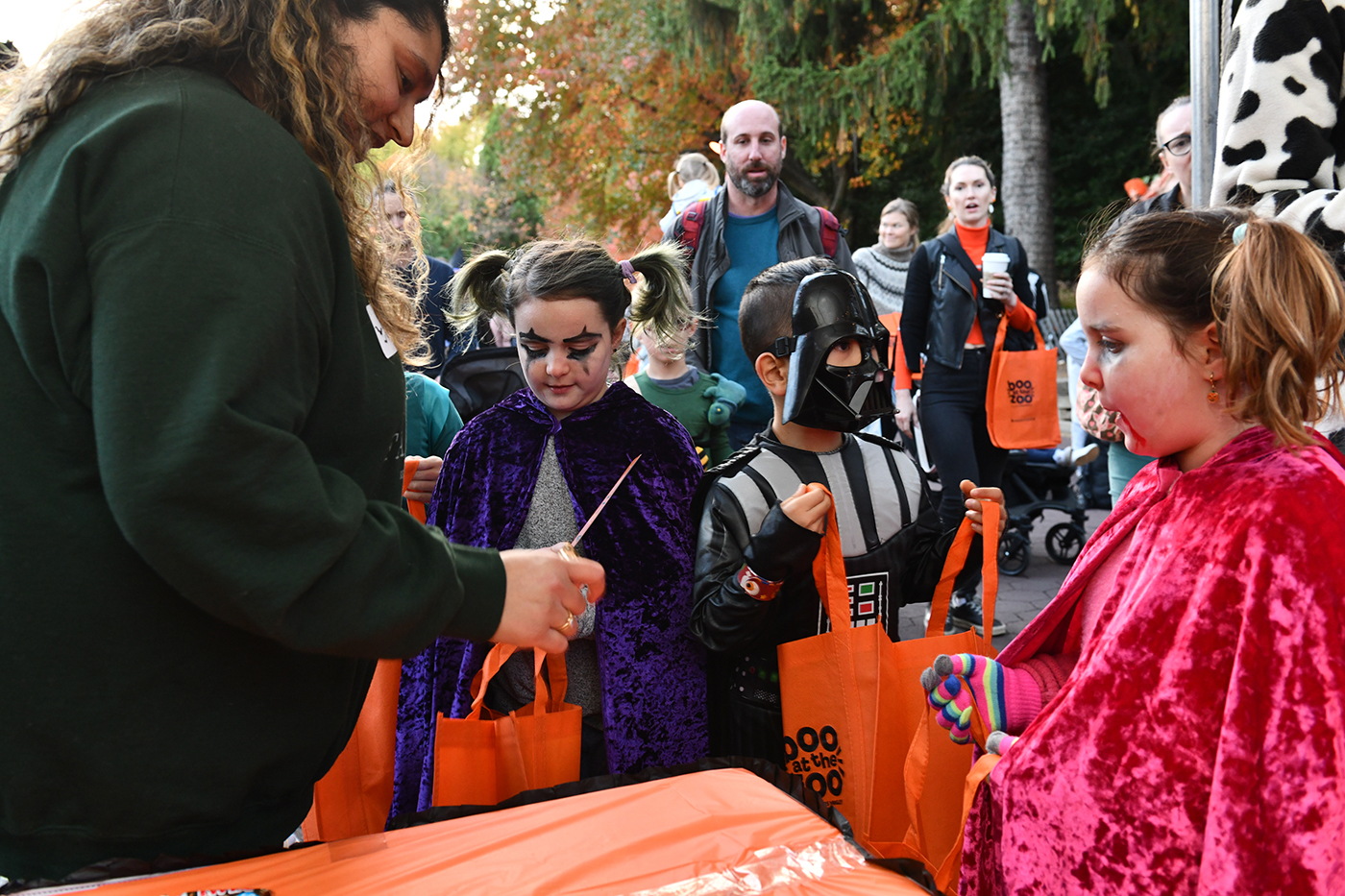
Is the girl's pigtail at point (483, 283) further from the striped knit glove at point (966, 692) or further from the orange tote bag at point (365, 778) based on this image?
the striped knit glove at point (966, 692)

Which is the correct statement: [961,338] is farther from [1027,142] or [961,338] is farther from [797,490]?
[1027,142]

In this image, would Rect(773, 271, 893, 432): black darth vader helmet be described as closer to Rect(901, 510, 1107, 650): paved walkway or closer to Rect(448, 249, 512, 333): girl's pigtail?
Rect(448, 249, 512, 333): girl's pigtail

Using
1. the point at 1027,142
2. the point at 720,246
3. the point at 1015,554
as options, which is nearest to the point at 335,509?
the point at 720,246

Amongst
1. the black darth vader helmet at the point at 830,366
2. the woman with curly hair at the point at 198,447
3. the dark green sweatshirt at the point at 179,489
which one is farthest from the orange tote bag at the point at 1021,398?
the dark green sweatshirt at the point at 179,489

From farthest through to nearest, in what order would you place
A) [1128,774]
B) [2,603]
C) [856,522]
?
[856,522]
[1128,774]
[2,603]

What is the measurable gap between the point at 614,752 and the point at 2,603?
1418 mm

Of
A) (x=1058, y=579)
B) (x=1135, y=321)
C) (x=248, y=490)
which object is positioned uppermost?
(x=1135, y=321)

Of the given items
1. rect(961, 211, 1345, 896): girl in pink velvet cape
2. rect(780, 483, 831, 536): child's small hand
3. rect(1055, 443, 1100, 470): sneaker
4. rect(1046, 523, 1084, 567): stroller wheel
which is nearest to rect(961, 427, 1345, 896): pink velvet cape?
rect(961, 211, 1345, 896): girl in pink velvet cape

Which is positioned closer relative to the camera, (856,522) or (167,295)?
(167,295)

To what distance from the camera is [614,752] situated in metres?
2.30

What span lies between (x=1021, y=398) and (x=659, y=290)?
241 centimetres

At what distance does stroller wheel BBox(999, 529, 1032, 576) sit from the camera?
6.17m

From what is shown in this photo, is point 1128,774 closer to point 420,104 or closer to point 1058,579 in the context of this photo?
point 420,104

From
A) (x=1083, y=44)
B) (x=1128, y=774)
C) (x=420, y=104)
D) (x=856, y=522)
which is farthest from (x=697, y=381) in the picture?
(x=1083, y=44)
